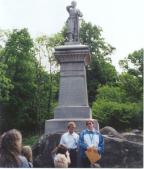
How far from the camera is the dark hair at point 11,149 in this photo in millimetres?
3949

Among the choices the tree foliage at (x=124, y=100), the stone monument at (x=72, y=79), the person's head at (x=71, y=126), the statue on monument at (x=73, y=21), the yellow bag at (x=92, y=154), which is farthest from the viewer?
the tree foliage at (x=124, y=100)

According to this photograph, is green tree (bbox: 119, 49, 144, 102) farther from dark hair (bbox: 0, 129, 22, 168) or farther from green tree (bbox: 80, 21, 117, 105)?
dark hair (bbox: 0, 129, 22, 168)

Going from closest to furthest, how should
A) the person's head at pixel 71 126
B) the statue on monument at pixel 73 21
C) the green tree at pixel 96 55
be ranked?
the person's head at pixel 71 126 → the statue on monument at pixel 73 21 → the green tree at pixel 96 55

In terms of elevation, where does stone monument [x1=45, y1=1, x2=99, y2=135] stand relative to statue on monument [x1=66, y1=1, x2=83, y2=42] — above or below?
below

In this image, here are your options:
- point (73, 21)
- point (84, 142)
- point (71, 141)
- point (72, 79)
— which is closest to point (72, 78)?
point (72, 79)

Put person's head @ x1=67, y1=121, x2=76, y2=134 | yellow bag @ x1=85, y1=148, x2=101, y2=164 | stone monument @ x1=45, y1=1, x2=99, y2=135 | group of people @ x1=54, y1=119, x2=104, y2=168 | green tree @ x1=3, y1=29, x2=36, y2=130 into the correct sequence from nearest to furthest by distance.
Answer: yellow bag @ x1=85, y1=148, x2=101, y2=164 < group of people @ x1=54, y1=119, x2=104, y2=168 < person's head @ x1=67, y1=121, x2=76, y2=134 < stone monument @ x1=45, y1=1, x2=99, y2=135 < green tree @ x1=3, y1=29, x2=36, y2=130

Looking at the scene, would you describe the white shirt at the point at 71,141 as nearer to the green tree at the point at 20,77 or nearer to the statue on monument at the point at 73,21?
the statue on monument at the point at 73,21

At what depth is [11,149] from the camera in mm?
3957

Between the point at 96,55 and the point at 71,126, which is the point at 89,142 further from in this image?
the point at 96,55

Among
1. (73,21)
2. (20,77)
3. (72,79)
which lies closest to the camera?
(72,79)

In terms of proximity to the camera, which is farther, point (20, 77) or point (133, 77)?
point (133, 77)

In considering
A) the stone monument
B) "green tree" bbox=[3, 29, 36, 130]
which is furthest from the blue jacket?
"green tree" bbox=[3, 29, 36, 130]

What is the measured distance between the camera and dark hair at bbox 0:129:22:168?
13.0 feet

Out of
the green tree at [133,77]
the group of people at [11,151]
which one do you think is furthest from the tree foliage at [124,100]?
the group of people at [11,151]
